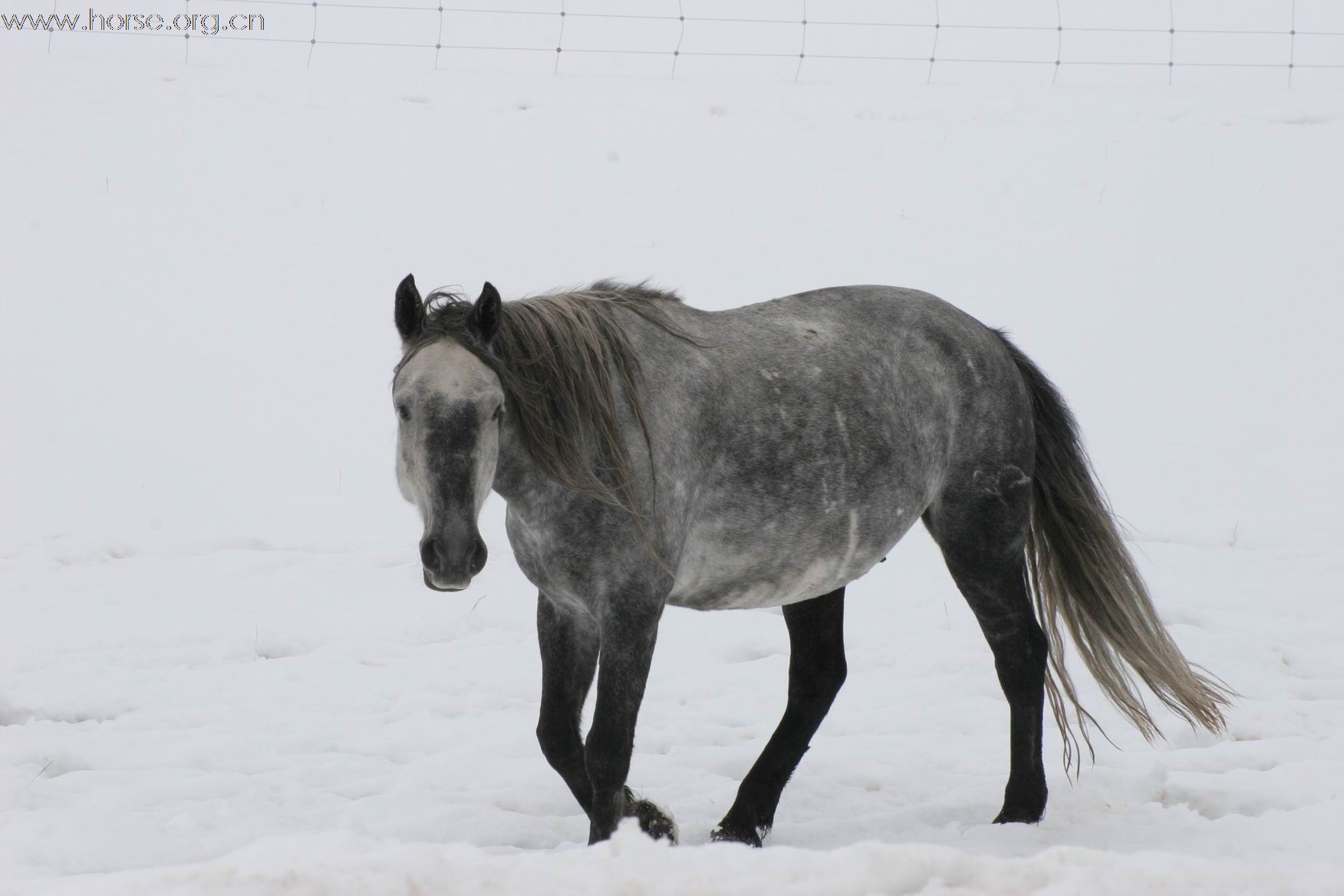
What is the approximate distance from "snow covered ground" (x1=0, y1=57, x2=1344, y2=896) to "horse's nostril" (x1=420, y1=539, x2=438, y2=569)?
25.6 inches

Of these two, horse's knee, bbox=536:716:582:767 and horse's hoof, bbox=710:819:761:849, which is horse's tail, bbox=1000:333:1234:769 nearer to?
horse's hoof, bbox=710:819:761:849

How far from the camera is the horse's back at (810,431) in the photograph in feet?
12.2

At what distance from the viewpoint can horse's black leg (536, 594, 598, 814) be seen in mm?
3781

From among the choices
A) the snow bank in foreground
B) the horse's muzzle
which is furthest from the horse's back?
the snow bank in foreground

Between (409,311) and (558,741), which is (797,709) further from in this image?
(409,311)

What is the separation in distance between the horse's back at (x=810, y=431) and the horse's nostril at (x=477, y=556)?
67 centimetres

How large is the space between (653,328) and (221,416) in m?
5.77

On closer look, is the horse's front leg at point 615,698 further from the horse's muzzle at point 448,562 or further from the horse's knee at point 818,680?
the horse's knee at point 818,680

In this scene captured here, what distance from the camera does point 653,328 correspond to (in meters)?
3.84

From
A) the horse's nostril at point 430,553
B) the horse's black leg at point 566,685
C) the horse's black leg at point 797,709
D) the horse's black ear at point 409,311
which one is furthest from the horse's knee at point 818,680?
the horse's black ear at point 409,311

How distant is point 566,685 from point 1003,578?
5.08 feet

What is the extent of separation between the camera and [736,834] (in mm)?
4059

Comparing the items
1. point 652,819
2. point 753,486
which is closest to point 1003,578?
point 753,486

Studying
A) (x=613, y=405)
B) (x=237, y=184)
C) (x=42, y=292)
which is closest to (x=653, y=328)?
(x=613, y=405)
